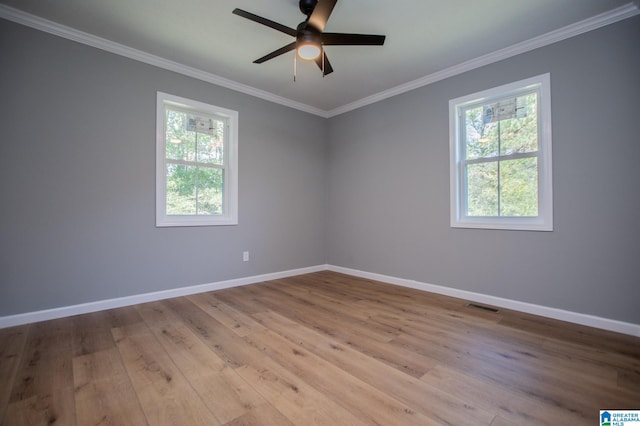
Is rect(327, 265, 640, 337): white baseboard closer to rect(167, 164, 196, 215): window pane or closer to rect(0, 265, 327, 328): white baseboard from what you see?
rect(0, 265, 327, 328): white baseboard

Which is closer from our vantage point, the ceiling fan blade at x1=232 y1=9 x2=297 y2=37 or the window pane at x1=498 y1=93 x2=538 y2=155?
the ceiling fan blade at x1=232 y1=9 x2=297 y2=37

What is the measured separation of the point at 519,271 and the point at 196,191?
12.3 feet

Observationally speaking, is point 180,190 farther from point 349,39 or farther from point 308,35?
point 349,39

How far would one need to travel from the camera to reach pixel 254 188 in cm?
397

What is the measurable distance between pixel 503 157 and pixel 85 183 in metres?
4.30

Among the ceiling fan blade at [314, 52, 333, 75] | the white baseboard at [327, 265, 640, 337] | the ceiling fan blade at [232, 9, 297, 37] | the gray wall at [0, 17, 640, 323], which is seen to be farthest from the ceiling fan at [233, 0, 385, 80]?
the white baseboard at [327, 265, 640, 337]

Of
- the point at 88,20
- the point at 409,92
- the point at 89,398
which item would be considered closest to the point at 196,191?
the point at 88,20

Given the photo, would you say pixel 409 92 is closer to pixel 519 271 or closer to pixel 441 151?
pixel 441 151

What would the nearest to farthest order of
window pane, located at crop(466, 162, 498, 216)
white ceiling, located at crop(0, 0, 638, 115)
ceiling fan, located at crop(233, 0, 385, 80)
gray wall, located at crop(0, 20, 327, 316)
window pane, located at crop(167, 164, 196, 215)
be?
ceiling fan, located at crop(233, 0, 385, 80) < white ceiling, located at crop(0, 0, 638, 115) < gray wall, located at crop(0, 20, 327, 316) < window pane, located at crop(466, 162, 498, 216) < window pane, located at crop(167, 164, 196, 215)

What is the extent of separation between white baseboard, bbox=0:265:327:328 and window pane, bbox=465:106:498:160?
3091 millimetres

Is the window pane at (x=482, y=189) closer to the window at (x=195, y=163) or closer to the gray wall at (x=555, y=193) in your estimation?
the gray wall at (x=555, y=193)

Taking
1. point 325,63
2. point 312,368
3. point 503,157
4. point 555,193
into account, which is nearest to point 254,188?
point 325,63

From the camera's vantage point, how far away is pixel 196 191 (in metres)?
3.51

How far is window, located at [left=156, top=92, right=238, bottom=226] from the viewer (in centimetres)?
319
